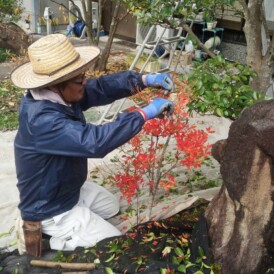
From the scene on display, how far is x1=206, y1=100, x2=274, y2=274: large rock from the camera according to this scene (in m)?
2.46

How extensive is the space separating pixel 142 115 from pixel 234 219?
962 mm

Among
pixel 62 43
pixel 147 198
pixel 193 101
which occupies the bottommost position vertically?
pixel 147 198

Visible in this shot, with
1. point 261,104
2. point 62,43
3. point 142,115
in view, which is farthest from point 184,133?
point 62,43

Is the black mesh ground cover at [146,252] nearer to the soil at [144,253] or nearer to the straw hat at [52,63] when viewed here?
the soil at [144,253]

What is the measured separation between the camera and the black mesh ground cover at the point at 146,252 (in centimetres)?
285

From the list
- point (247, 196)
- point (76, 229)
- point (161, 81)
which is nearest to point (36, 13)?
point (161, 81)

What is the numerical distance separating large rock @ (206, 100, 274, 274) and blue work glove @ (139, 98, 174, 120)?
451 millimetres

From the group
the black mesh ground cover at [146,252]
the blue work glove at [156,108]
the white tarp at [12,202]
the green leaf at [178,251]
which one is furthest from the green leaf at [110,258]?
the blue work glove at [156,108]

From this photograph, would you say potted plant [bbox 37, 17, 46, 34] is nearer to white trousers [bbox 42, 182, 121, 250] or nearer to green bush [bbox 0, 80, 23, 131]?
green bush [bbox 0, 80, 23, 131]

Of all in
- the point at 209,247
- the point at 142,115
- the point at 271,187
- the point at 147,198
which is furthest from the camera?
the point at 147,198

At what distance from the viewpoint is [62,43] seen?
2881 mm

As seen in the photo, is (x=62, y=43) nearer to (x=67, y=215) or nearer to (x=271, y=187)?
(x=67, y=215)

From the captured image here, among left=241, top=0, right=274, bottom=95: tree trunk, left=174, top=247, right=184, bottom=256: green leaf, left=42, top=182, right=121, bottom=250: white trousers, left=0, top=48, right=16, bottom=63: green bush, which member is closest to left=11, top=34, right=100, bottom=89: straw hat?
left=42, top=182, right=121, bottom=250: white trousers

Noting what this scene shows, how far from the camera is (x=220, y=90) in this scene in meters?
2.98
